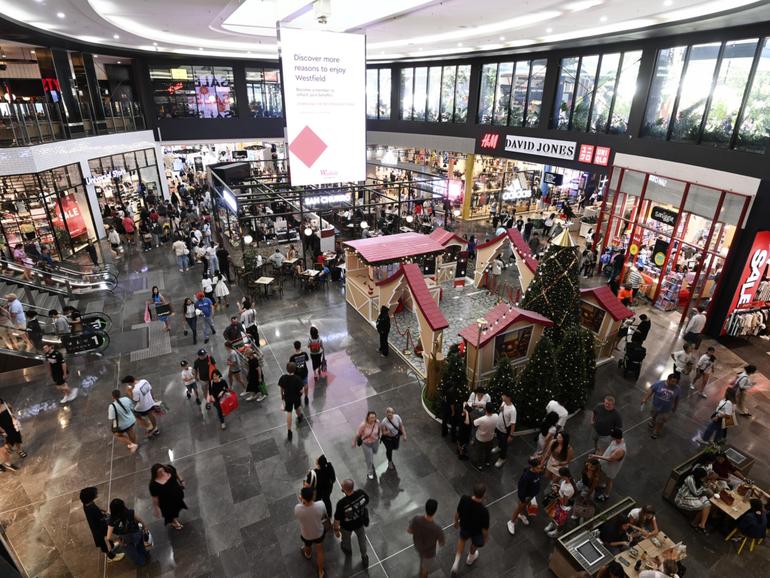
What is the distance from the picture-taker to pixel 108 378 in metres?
10.3

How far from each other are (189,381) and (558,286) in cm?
816

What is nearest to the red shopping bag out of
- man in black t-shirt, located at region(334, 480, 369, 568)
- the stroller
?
man in black t-shirt, located at region(334, 480, 369, 568)

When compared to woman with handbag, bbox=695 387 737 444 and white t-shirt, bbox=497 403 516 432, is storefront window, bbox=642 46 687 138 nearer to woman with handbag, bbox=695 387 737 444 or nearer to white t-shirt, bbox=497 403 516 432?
woman with handbag, bbox=695 387 737 444

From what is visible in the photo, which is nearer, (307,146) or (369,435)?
(369,435)

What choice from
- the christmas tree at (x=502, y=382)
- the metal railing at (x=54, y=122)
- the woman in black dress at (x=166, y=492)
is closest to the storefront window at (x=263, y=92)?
the metal railing at (x=54, y=122)

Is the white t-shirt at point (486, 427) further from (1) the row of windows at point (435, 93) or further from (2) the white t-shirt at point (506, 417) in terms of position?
(1) the row of windows at point (435, 93)

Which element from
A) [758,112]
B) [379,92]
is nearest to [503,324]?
[758,112]

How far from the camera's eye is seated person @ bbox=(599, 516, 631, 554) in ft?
19.0

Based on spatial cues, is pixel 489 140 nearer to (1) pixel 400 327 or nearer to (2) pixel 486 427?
(1) pixel 400 327

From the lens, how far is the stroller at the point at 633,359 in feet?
33.3

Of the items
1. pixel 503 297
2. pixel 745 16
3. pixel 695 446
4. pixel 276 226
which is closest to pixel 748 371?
pixel 695 446

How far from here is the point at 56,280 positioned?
14.0 metres

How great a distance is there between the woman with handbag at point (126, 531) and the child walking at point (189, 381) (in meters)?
3.40

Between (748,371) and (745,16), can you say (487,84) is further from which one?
(748,371)
